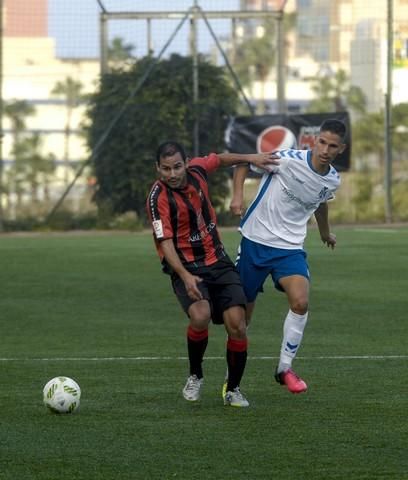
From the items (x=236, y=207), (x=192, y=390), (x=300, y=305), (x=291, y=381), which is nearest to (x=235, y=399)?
(x=192, y=390)

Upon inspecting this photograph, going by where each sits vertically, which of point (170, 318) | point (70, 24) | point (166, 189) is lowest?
point (170, 318)

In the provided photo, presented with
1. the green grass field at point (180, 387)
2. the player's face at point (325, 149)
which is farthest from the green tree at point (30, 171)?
the player's face at point (325, 149)

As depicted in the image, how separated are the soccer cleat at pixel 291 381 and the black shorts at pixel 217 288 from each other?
0.53 m

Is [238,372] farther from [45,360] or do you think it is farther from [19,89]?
[19,89]

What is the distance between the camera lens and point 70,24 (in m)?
31.3

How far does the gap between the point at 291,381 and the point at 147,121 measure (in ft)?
70.4

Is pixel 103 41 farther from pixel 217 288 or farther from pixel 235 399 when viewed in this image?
pixel 235 399

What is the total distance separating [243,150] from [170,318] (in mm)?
15848

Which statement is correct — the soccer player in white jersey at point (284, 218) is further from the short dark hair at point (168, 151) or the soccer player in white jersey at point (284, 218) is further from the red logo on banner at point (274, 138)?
the red logo on banner at point (274, 138)

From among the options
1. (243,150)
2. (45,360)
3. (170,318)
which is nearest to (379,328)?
(170,318)

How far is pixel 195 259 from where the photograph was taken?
8477 millimetres

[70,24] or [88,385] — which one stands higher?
[70,24]

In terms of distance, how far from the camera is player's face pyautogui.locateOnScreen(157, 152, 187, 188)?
8.21m

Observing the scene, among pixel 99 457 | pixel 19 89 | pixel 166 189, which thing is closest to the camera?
pixel 99 457
